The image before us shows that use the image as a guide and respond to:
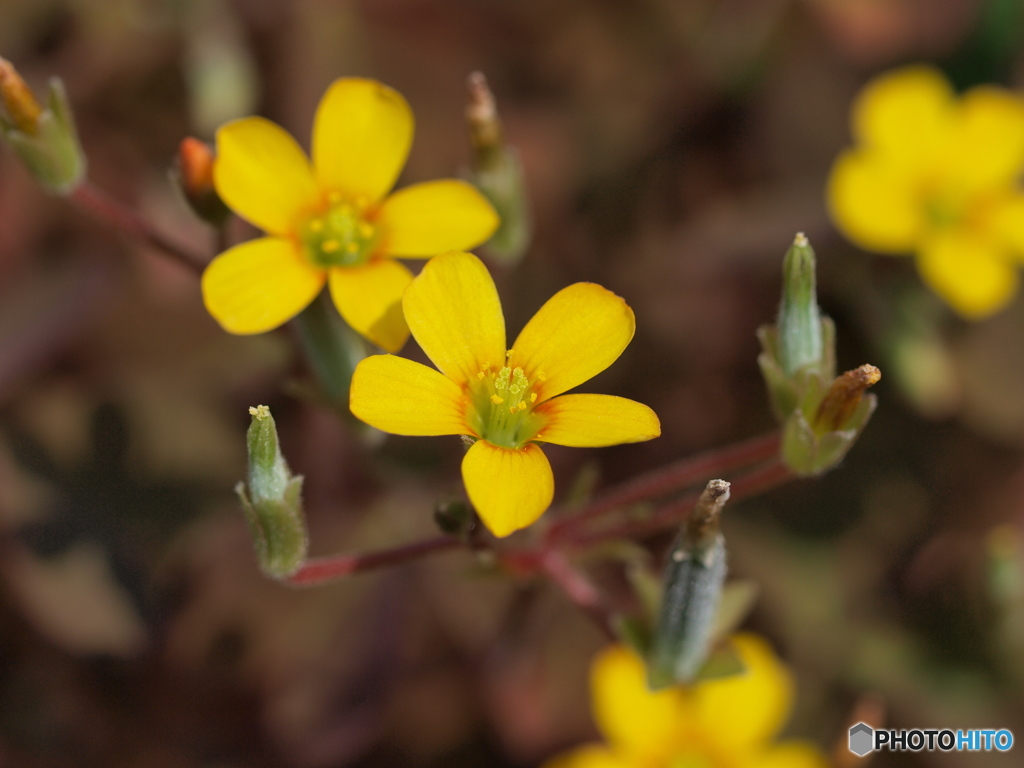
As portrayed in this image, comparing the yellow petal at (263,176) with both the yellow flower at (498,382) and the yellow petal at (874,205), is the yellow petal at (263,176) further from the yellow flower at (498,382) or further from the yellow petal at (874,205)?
the yellow petal at (874,205)

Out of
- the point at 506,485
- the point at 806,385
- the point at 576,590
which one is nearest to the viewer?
the point at 506,485

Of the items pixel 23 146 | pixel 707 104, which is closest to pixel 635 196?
pixel 707 104

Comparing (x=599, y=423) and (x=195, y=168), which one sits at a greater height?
(x=195, y=168)

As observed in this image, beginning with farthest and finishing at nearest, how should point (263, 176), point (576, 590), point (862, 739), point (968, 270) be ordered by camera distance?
1. point (968, 270)
2. point (862, 739)
3. point (576, 590)
4. point (263, 176)

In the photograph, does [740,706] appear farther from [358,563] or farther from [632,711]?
[358,563]

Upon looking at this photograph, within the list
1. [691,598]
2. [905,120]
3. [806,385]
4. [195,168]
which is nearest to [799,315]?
[806,385]

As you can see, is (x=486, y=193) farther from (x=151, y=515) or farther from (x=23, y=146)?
(x=151, y=515)
